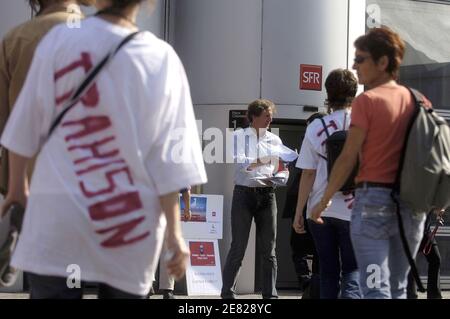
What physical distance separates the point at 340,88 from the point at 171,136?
10.5ft

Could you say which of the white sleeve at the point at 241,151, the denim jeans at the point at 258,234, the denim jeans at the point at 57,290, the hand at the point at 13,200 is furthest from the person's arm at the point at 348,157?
the white sleeve at the point at 241,151

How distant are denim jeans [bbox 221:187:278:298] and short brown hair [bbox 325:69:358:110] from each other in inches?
85.5

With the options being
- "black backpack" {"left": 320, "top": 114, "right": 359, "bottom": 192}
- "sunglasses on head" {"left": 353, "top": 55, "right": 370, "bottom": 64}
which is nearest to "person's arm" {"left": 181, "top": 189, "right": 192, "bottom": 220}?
"black backpack" {"left": 320, "top": 114, "right": 359, "bottom": 192}

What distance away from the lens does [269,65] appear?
9469mm

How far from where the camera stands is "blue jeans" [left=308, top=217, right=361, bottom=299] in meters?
5.79

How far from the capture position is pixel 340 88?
19.8 feet

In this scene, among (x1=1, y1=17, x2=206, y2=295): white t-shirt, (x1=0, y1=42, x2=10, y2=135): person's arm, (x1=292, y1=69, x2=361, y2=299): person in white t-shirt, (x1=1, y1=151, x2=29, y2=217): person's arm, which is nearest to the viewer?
(x1=1, y1=17, x2=206, y2=295): white t-shirt

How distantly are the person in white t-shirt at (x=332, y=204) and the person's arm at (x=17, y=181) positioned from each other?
2896 millimetres

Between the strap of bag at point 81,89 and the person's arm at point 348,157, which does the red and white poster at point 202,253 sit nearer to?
the person's arm at point 348,157

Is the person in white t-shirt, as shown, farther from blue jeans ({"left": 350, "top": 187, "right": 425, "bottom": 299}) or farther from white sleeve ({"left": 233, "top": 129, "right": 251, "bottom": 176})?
white sleeve ({"left": 233, "top": 129, "right": 251, "bottom": 176})

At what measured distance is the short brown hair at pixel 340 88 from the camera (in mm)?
6016

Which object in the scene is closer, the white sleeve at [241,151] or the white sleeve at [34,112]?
the white sleeve at [34,112]

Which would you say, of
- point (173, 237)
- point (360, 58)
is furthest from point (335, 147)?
point (173, 237)

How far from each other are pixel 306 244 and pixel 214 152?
1845 mm
